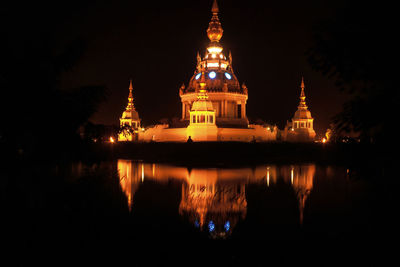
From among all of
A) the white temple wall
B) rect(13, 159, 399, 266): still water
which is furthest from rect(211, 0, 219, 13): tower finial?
rect(13, 159, 399, 266): still water

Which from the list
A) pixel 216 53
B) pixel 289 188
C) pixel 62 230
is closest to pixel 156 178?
pixel 289 188

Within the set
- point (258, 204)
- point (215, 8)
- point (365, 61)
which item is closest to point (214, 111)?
point (215, 8)

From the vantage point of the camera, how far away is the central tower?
55688 mm

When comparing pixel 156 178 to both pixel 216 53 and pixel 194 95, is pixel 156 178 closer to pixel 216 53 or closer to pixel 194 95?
pixel 194 95

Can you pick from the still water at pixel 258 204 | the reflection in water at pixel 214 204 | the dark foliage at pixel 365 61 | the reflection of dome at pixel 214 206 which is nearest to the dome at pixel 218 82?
the still water at pixel 258 204

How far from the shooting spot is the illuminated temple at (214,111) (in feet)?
158

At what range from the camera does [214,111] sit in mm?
48906

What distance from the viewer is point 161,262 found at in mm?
7938

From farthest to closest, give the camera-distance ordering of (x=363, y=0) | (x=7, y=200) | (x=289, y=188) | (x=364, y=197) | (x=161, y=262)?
1. (x=289, y=188)
2. (x=364, y=197)
3. (x=7, y=200)
4. (x=161, y=262)
5. (x=363, y=0)

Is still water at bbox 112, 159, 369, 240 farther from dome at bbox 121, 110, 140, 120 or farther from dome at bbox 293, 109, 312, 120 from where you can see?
dome at bbox 293, 109, 312, 120

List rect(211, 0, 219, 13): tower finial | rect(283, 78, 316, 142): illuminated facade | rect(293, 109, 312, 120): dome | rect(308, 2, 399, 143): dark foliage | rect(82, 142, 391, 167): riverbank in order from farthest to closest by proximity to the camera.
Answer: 1. rect(211, 0, 219, 13): tower finial
2. rect(293, 109, 312, 120): dome
3. rect(283, 78, 316, 142): illuminated facade
4. rect(82, 142, 391, 167): riverbank
5. rect(308, 2, 399, 143): dark foliage

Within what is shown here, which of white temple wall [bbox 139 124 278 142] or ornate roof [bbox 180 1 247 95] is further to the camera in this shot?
ornate roof [bbox 180 1 247 95]

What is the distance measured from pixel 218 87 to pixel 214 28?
8.09 m

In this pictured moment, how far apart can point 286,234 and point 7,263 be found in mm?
5239
